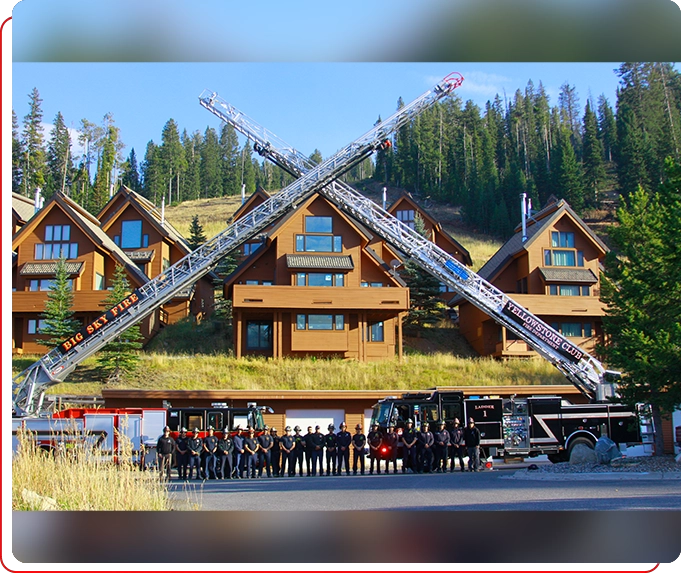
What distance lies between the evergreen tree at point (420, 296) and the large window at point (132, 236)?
55.6 feet

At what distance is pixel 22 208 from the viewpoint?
165 feet

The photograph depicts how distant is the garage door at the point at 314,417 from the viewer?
30.8m

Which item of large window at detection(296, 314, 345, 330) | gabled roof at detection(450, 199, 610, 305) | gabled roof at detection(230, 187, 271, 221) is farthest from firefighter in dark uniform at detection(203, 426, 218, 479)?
gabled roof at detection(230, 187, 271, 221)

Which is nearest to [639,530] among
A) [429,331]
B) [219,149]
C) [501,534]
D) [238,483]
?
[501,534]

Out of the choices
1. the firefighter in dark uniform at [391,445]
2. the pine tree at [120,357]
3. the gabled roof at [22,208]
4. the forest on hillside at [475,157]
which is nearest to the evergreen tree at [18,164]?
the forest on hillside at [475,157]

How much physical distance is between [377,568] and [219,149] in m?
126

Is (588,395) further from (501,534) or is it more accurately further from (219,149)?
(219,149)

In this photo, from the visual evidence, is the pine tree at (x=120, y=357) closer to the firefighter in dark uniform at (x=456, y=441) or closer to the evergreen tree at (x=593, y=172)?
the firefighter in dark uniform at (x=456, y=441)

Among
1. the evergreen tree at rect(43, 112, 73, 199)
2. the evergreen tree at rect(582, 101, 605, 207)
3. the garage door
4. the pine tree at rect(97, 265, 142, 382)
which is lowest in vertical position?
the garage door

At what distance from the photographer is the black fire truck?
79.5ft

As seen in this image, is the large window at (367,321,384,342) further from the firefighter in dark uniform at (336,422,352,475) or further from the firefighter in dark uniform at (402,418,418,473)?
the firefighter in dark uniform at (336,422,352,475)

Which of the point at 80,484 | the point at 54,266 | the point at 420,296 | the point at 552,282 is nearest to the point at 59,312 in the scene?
the point at 54,266

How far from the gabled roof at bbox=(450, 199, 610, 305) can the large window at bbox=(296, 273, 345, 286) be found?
1055 centimetres

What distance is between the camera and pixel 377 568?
9.67 meters
